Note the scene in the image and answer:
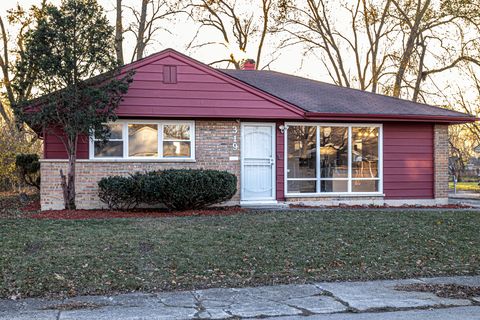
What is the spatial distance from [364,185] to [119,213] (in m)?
7.35

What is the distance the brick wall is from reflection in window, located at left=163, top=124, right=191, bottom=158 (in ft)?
24.9

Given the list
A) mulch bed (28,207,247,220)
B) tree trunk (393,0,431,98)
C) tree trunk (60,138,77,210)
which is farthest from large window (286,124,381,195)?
tree trunk (393,0,431,98)

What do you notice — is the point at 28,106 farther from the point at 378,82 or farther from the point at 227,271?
the point at 378,82

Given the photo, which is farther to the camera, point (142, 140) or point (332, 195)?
point (332, 195)

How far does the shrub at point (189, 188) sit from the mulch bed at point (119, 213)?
266mm

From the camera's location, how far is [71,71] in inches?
496

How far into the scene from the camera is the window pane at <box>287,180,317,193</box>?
1512cm

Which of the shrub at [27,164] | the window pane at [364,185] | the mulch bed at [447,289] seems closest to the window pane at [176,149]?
the window pane at [364,185]

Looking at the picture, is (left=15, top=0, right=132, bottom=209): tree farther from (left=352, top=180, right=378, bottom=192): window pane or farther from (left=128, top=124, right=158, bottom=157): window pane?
(left=352, top=180, right=378, bottom=192): window pane

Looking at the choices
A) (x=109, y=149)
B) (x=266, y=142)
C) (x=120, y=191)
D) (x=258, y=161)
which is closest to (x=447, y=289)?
(x=120, y=191)

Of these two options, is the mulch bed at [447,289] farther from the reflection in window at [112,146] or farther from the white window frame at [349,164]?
the reflection in window at [112,146]

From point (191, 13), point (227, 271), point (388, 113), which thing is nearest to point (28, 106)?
point (227, 271)

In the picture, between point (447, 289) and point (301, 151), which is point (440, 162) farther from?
point (447, 289)

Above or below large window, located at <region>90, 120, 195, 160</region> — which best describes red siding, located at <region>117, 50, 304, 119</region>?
above
